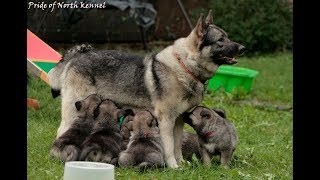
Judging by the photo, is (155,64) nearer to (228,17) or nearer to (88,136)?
(88,136)

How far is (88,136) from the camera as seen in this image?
6504mm

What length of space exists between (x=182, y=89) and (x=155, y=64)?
44 cm

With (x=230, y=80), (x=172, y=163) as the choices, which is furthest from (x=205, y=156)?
(x=230, y=80)

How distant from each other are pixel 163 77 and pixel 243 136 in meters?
2.27

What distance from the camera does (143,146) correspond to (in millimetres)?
6293

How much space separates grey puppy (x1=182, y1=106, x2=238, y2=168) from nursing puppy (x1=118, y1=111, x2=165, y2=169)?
0.52 m

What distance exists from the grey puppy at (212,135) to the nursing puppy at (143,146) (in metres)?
0.52

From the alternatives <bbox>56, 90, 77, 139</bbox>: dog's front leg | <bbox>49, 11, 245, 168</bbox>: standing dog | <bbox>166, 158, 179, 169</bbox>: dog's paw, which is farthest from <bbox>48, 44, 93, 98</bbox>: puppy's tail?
<bbox>166, 158, 179, 169</bbox>: dog's paw

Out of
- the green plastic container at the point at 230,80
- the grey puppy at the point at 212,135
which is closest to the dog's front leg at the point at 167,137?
the grey puppy at the point at 212,135

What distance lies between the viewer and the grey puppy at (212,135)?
683 centimetres

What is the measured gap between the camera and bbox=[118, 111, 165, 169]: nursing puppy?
6234 mm

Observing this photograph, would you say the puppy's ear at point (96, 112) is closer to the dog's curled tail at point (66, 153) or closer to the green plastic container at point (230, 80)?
the dog's curled tail at point (66, 153)
